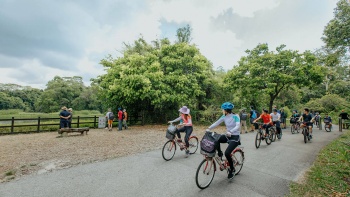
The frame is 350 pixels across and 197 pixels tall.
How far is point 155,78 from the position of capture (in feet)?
48.6

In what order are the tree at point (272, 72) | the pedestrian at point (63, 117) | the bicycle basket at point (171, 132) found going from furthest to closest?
1. the tree at point (272, 72)
2. the pedestrian at point (63, 117)
3. the bicycle basket at point (171, 132)

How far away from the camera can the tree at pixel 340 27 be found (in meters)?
14.8

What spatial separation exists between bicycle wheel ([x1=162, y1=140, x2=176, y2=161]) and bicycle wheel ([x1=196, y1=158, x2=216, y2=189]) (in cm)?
212

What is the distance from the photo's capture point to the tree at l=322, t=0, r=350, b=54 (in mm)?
14812

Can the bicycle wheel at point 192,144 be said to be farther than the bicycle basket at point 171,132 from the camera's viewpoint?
Yes

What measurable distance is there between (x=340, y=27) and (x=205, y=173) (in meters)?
19.1

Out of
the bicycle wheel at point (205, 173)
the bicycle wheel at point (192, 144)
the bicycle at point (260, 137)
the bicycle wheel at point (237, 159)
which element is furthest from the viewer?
the bicycle at point (260, 137)

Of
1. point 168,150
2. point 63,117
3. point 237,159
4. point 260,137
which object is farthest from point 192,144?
point 63,117

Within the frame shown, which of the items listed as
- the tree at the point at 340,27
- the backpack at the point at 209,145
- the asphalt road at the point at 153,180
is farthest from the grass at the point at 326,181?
the tree at the point at 340,27

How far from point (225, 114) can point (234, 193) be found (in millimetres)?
1810

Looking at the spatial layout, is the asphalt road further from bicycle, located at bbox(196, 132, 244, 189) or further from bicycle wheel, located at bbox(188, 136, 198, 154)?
bicycle wheel, located at bbox(188, 136, 198, 154)

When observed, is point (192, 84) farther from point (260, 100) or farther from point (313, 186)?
point (313, 186)

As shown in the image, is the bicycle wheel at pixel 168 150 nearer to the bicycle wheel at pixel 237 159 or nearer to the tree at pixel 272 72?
the bicycle wheel at pixel 237 159

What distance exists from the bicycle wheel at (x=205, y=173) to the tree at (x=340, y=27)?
18357 mm
